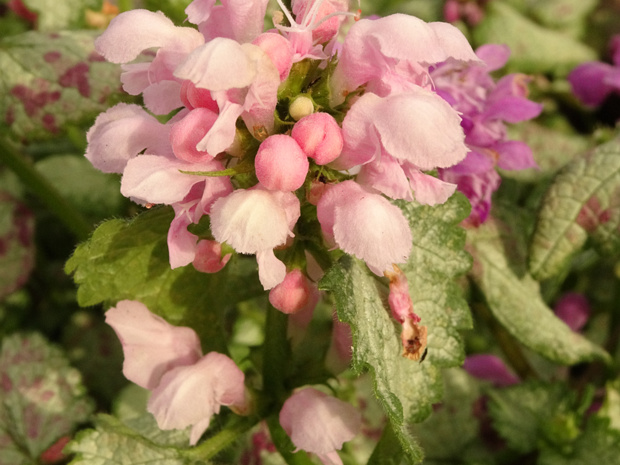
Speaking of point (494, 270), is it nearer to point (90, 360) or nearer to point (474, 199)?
point (474, 199)

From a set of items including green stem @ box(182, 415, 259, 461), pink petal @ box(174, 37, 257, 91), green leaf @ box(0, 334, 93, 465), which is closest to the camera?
pink petal @ box(174, 37, 257, 91)

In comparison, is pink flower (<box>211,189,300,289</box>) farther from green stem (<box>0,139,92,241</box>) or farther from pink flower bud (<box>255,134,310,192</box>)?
green stem (<box>0,139,92,241</box>)

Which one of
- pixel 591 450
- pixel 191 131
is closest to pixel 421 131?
pixel 191 131

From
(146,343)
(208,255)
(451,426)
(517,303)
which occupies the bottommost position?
(451,426)

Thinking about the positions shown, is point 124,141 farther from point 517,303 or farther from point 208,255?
point 517,303

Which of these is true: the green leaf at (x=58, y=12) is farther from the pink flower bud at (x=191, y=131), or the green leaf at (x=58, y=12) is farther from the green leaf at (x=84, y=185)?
the pink flower bud at (x=191, y=131)

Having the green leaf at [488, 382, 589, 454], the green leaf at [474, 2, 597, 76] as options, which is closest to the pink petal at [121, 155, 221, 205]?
the green leaf at [488, 382, 589, 454]

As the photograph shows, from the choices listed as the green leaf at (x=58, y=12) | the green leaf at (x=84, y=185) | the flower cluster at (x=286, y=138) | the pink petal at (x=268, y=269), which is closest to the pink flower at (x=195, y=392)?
the flower cluster at (x=286, y=138)
